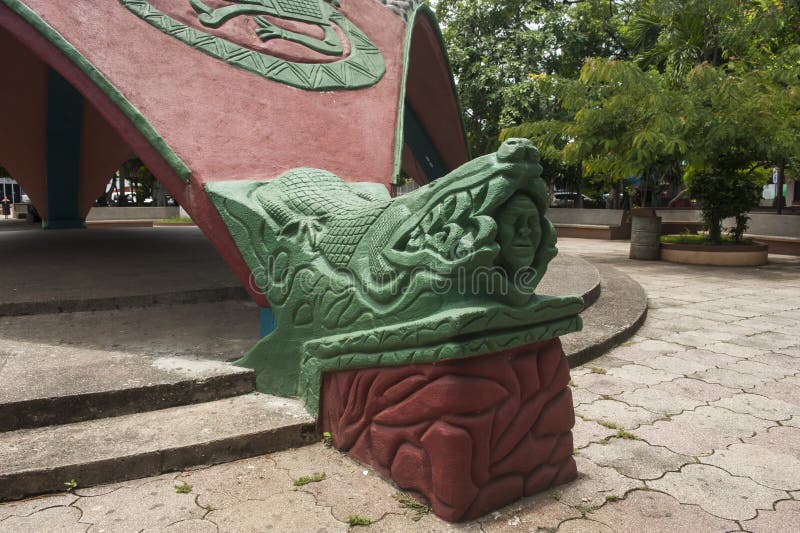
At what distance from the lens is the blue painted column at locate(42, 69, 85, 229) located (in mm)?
8016

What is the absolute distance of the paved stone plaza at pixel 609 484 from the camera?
5.66 ft

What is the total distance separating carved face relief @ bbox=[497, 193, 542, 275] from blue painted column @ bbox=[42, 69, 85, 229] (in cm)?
831

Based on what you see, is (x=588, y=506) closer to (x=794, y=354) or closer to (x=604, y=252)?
(x=794, y=354)

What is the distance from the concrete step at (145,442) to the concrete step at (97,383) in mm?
43

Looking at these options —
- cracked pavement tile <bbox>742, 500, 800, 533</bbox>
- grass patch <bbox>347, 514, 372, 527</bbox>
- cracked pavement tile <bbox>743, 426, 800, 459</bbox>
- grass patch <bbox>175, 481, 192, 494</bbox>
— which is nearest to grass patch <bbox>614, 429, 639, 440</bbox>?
cracked pavement tile <bbox>743, 426, 800, 459</bbox>

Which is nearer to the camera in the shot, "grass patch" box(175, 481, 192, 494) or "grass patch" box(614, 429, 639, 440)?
"grass patch" box(175, 481, 192, 494)

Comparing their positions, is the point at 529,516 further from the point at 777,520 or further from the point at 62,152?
the point at 62,152

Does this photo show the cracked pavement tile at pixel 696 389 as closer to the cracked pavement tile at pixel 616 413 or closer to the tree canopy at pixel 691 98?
the cracked pavement tile at pixel 616 413

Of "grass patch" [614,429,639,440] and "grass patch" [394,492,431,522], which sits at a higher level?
"grass patch" [614,429,639,440]

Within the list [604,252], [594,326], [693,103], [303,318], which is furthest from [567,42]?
[303,318]

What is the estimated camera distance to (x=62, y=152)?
857 centimetres

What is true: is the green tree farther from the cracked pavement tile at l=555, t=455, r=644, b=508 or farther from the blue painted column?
the cracked pavement tile at l=555, t=455, r=644, b=508

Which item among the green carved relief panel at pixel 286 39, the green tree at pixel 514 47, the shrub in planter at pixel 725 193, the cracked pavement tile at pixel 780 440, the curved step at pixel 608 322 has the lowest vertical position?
the cracked pavement tile at pixel 780 440

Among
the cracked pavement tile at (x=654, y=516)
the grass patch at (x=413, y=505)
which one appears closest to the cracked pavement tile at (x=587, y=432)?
the cracked pavement tile at (x=654, y=516)
